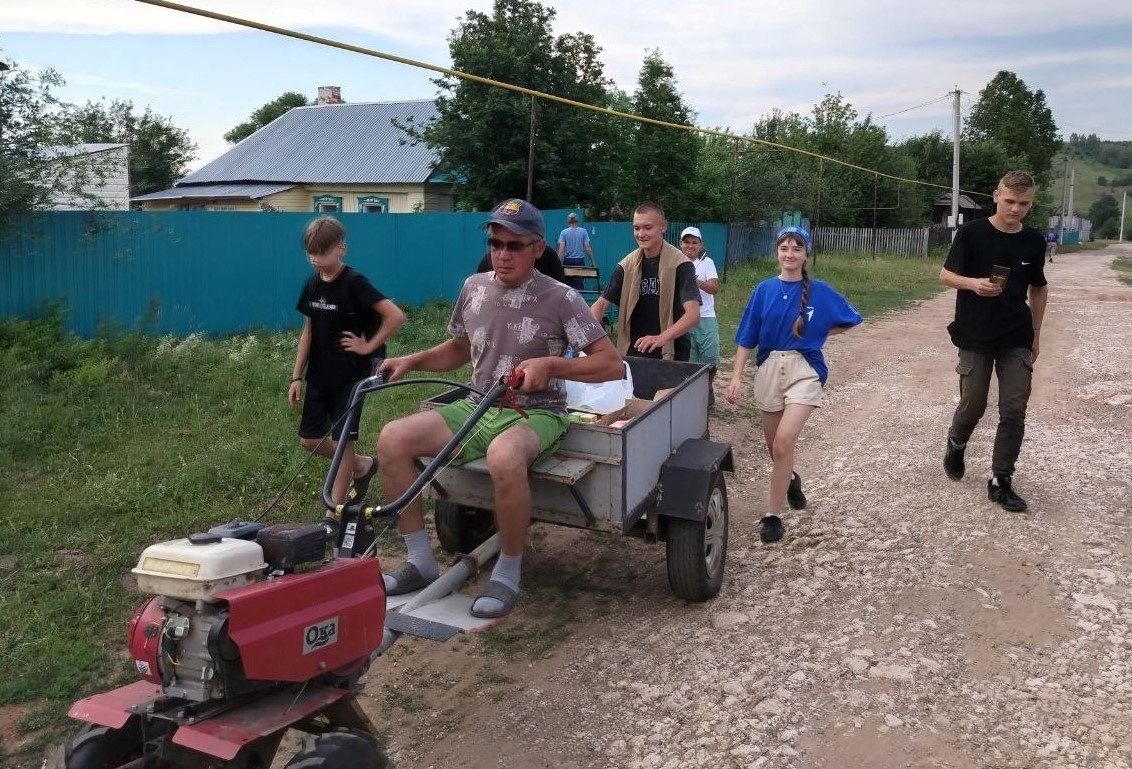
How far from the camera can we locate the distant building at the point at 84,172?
9.31 m

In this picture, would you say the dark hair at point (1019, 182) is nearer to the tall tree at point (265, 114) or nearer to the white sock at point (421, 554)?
the white sock at point (421, 554)

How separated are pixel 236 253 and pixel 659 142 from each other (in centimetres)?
1520

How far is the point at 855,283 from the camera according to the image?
26.1m

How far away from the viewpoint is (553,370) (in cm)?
388

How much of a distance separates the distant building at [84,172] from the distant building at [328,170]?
65.8 feet

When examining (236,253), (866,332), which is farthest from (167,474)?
(866,332)

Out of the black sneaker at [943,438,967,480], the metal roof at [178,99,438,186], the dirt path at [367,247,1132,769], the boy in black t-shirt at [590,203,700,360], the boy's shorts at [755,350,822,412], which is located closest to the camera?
the dirt path at [367,247,1132,769]

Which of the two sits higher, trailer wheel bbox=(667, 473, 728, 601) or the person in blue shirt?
the person in blue shirt

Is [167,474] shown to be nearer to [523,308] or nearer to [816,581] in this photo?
[523,308]

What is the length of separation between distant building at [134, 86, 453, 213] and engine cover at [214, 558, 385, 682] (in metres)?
27.7

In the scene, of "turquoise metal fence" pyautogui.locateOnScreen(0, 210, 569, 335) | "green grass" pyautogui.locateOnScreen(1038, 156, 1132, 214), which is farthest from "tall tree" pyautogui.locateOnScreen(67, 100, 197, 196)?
"green grass" pyautogui.locateOnScreen(1038, 156, 1132, 214)

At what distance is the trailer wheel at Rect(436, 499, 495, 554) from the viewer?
5297 millimetres

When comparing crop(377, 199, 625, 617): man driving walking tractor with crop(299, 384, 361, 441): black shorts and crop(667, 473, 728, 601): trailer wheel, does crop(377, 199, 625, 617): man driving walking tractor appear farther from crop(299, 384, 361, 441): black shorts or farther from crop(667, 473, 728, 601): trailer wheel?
crop(299, 384, 361, 441): black shorts

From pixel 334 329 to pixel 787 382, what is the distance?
2741 millimetres
